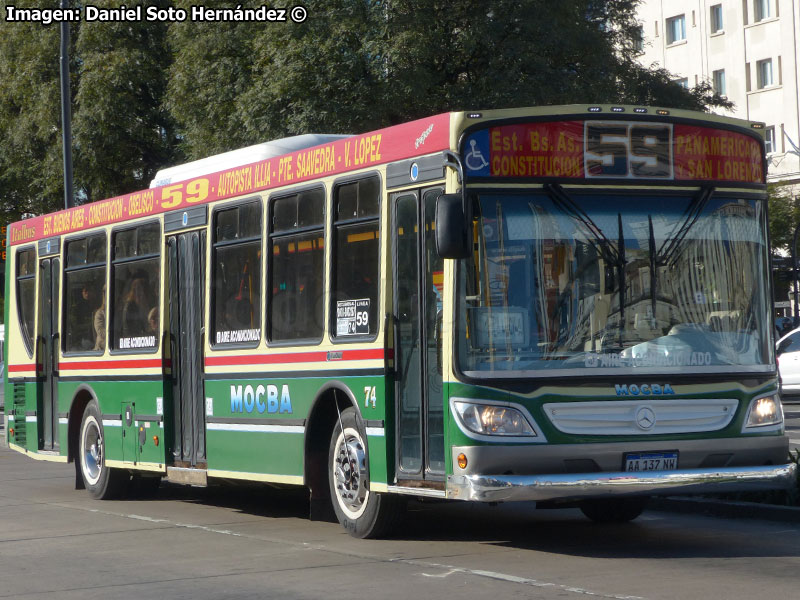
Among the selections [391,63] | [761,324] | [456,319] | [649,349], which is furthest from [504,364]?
[391,63]

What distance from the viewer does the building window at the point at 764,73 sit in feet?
184

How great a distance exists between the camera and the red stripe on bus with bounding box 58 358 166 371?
43.7ft

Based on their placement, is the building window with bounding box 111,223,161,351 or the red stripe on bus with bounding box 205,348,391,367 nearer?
the red stripe on bus with bounding box 205,348,391,367

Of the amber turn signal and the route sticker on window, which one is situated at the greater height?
the route sticker on window

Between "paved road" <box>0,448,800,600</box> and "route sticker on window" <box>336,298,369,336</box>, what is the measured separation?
1.53 meters

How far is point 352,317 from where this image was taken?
10195 mm

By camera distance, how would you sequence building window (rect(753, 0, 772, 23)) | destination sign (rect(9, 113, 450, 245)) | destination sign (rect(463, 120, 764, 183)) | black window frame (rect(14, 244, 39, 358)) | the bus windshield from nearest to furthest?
the bus windshield → destination sign (rect(463, 120, 764, 183)) → destination sign (rect(9, 113, 450, 245)) → black window frame (rect(14, 244, 39, 358)) → building window (rect(753, 0, 772, 23))

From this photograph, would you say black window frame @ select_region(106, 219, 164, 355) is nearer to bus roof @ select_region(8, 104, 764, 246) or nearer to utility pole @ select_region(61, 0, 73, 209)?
bus roof @ select_region(8, 104, 764, 246)

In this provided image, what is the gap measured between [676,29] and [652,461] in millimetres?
54902

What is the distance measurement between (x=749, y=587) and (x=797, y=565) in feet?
3.13

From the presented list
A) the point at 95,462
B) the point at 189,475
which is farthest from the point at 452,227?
the point at 95,462

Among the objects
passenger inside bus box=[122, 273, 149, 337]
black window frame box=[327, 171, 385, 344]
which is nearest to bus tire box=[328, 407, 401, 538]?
black window frame box=[327, 171, 385, 344]

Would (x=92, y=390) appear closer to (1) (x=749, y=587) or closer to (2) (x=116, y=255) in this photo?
(2) (x=116, y=255)

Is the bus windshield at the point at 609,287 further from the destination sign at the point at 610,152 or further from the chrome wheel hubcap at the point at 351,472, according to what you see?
the chrome wheel hubcap at the point at 351,472
